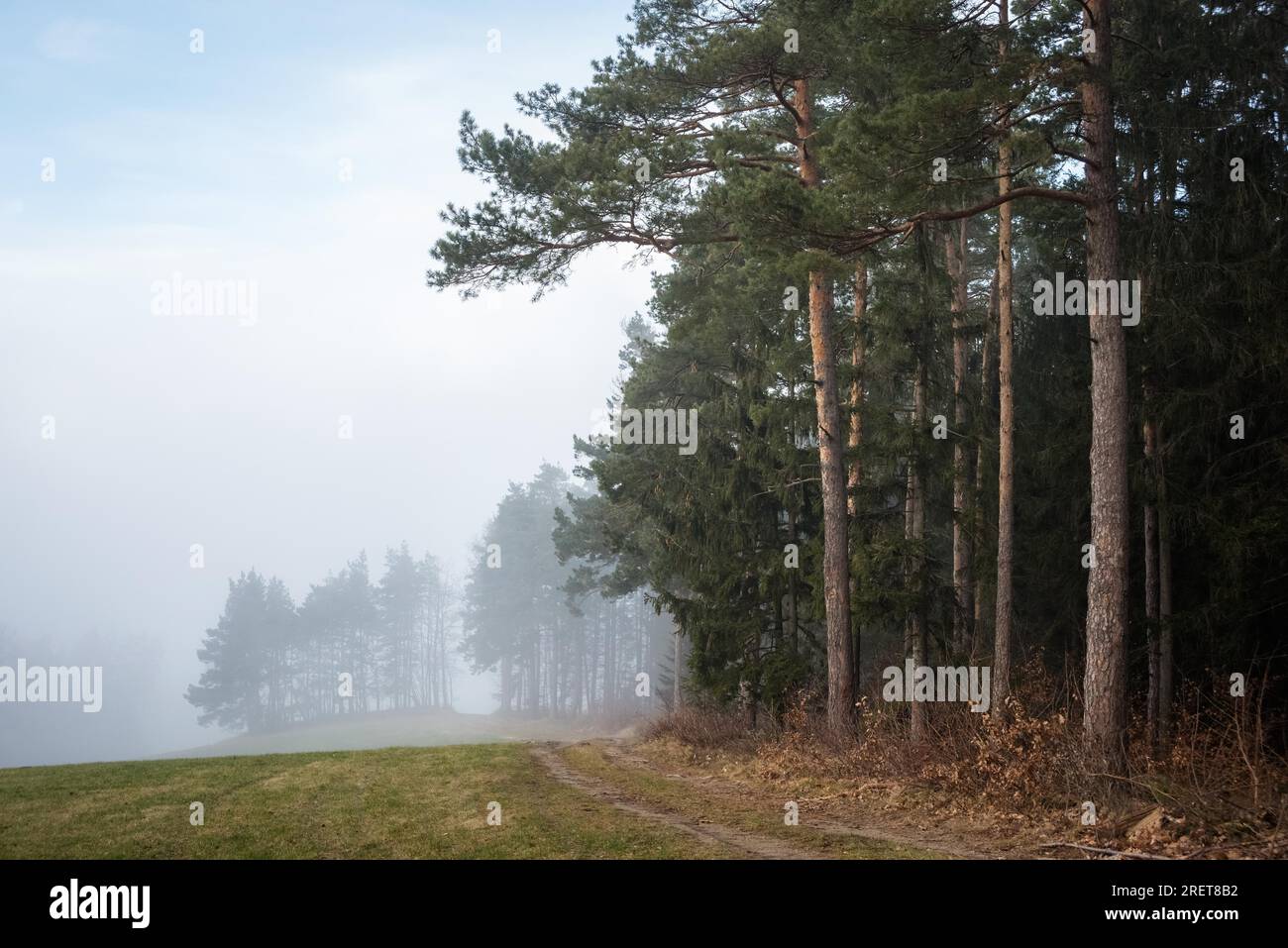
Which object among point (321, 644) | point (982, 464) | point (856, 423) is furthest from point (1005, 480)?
point (321, 644)

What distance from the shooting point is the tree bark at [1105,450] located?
10352mm

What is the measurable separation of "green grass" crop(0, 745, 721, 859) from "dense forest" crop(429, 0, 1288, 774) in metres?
5.44

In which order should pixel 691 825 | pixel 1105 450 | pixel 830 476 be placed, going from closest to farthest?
1. pixel 1105 450
2. pixel 691 825
3. pixel 830 476

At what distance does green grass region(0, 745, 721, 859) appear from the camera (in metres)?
9.55

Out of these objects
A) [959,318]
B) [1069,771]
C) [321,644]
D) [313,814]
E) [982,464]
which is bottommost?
[321,644]

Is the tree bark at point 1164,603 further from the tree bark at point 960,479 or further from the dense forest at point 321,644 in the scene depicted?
the dense forest at point 321,644

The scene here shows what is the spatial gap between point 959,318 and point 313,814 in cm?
1353

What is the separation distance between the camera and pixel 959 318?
16.8 metres

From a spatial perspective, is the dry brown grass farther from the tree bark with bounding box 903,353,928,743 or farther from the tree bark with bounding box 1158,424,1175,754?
the tree bark with bounding box 903,353,928,743

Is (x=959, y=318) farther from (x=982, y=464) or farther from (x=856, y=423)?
(x=856, y=423)

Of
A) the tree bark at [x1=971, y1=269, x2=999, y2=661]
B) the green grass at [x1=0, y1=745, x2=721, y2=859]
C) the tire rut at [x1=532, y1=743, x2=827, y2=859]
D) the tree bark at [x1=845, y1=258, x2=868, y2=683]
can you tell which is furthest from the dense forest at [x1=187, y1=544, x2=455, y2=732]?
the tree bark at [x1=971, y1=269, x2=999, y2=661]

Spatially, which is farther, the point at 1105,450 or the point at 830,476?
the point at 830,476

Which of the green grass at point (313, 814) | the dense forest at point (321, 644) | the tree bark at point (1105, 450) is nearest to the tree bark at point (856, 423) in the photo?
the tree bark at point (1105, 450)
